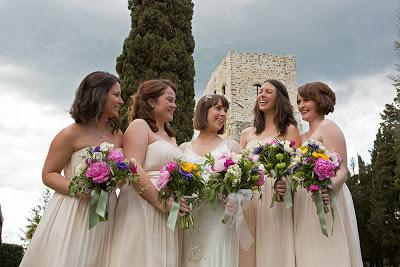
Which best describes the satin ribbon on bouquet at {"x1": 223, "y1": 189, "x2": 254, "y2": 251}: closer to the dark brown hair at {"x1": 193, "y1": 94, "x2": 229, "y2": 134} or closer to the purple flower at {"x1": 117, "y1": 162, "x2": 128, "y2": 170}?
the purple flower at {"x1": 117, "y1": 162, "x2": 128, "y2": 170}

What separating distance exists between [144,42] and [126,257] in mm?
10164

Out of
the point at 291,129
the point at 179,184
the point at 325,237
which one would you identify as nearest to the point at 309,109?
the point at 291,129

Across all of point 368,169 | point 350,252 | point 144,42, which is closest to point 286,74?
point 368,169

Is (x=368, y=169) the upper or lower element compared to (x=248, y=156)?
upper

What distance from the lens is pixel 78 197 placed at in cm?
356

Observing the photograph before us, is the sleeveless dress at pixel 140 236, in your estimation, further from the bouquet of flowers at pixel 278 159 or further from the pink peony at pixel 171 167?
the bouquet of flowers at pixel 278 159

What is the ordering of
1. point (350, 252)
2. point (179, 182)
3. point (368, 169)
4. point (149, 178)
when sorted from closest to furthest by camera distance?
point (179, 182) → point (149, 178) → point (350, 252) → point (368, 169)

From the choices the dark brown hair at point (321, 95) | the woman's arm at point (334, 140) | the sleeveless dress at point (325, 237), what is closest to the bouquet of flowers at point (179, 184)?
the sleeveless dress at point (325, 237)

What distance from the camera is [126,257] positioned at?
3.64m

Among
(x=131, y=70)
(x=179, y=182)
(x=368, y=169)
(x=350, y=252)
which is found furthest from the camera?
(x=368, y=169)

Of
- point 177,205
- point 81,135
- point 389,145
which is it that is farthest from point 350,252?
point 389,145

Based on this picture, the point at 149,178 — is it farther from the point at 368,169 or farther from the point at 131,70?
the point at 368,169

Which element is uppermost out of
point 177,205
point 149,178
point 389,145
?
point 389,145

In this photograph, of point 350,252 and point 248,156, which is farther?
point 350,252
